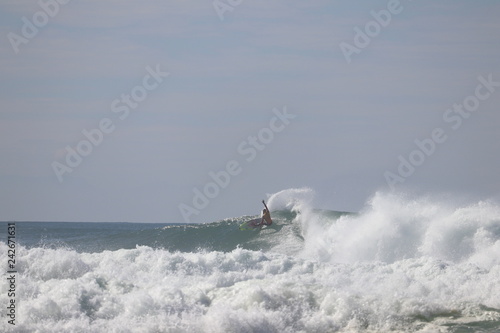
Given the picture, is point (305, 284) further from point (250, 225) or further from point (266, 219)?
point (250, 225)

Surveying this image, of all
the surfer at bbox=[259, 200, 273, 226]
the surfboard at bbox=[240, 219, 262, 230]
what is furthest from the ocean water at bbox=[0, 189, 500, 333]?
the surfboard at bbox=[240, 219, 262, 230]

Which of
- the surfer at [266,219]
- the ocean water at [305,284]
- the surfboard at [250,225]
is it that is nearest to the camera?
the ocean water at [305,284]

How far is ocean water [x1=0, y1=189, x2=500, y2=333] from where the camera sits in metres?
15.7

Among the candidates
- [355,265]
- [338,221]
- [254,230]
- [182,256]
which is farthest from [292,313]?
[254,230]

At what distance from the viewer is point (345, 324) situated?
16078mm

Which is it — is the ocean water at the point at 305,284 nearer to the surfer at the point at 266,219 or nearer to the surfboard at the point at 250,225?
the surfer at the point at 266,219

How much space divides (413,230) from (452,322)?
9011mm

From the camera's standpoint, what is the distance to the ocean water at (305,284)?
15.7m

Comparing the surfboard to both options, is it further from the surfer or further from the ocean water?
the ocean water

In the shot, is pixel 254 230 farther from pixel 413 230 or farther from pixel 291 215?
pixel 413 230

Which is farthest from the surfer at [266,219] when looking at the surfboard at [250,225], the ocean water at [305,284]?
the ocean water at [305,284]

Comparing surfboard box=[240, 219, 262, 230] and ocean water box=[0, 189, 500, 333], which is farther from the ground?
surfboard box=[240, 219, 262, 230]

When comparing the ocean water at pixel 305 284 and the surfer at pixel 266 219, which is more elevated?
the surfer at pixel 266 219

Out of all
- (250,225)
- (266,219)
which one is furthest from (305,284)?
(250,225)
